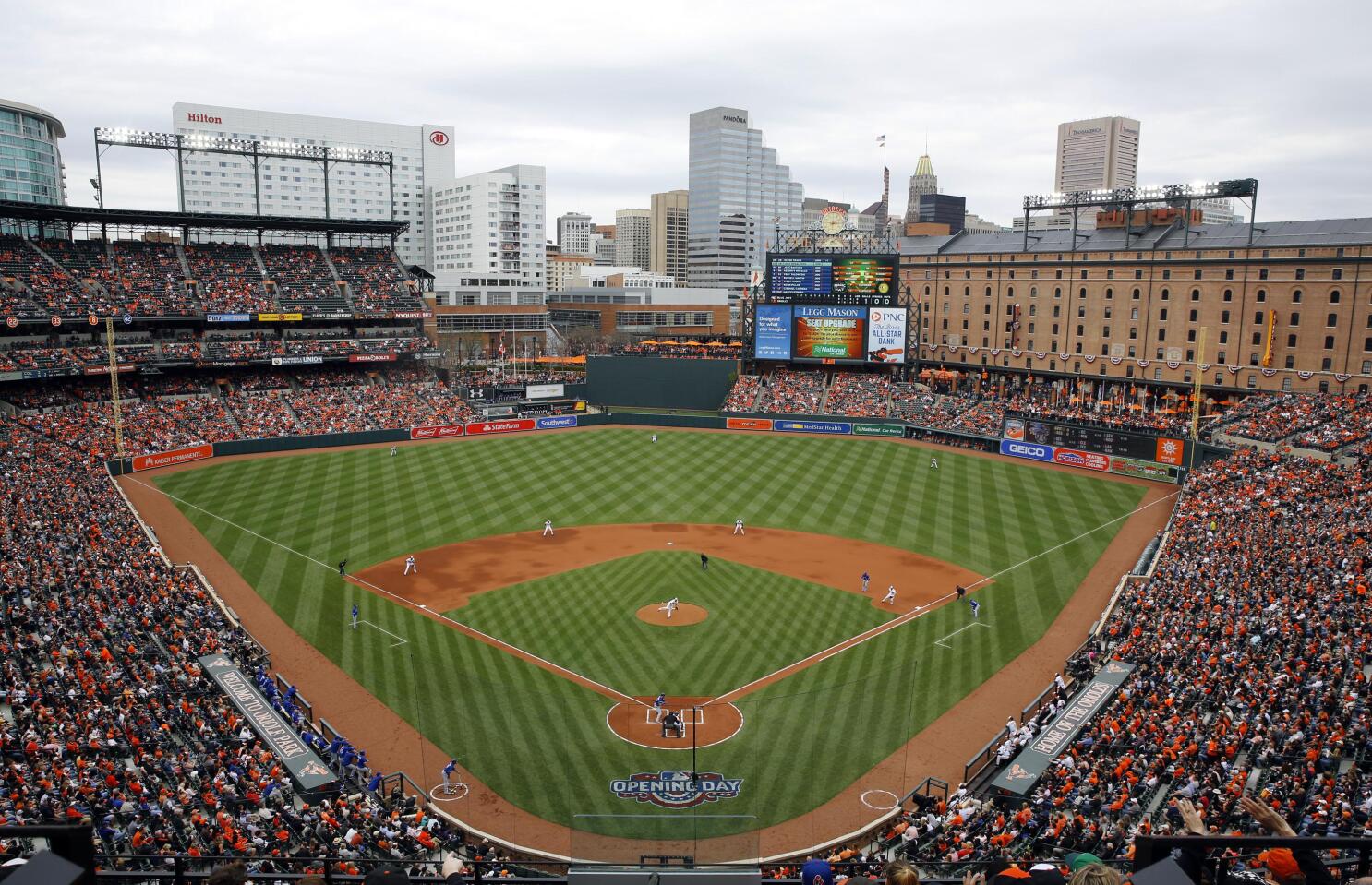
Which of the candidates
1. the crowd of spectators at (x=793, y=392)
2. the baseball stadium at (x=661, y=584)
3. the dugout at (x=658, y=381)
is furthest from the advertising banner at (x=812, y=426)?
the dugout at (x=658, y=381)

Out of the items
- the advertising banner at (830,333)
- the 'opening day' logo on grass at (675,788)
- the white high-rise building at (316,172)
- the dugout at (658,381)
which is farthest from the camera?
the white high-rise building at (316,172)

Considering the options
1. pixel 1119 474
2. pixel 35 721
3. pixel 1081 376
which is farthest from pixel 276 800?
pixel 1081 376

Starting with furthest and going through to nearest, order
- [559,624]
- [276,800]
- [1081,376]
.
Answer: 1. [1081,376]
2. [559,624]
3. [276,800]

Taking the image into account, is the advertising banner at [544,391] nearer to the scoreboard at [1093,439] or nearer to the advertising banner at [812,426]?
the advertising banner at [812,426]

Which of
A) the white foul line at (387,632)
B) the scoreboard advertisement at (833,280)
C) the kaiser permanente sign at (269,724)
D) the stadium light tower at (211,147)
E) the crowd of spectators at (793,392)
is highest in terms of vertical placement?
the stadium light tower at (211,147)

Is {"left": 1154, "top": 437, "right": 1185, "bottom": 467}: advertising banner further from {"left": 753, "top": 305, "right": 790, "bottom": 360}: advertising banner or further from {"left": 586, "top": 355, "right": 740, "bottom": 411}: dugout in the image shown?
{"left": 586, "top": 355, "right": 740, "bottom": 411}: dugout

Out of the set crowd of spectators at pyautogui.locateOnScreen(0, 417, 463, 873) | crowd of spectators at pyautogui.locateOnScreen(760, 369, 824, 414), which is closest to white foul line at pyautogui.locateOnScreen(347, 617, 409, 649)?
crowd of spectators at pyautogui.locateOnScreen(0, 417, 463, 873)

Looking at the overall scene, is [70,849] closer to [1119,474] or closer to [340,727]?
[340,727]

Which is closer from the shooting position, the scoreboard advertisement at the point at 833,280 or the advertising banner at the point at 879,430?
the advertising banner at the point at 879,430
